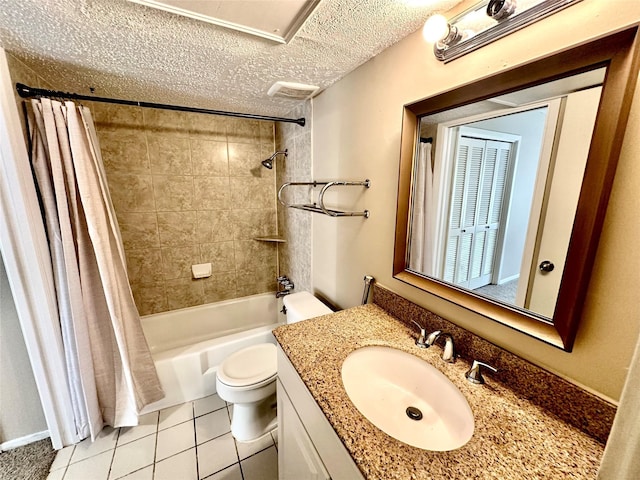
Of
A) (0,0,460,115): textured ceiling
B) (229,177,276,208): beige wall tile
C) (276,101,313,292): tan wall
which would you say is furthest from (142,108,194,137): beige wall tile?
(276,101,313,292): tan wall

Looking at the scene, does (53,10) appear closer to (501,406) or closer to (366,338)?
(366,338)

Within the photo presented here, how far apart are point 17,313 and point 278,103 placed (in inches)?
77.8

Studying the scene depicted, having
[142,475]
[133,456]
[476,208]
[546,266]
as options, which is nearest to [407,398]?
[546,266]

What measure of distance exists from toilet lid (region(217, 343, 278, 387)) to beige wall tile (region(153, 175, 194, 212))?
4.36 feet

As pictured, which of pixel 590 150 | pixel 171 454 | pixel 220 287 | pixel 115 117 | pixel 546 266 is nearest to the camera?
pixel 590 150

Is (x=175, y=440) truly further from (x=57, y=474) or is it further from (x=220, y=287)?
(x=220, y=287)

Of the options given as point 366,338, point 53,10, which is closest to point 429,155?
point 366,338

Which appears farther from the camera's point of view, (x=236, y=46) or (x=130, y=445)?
(x=130, y=445)

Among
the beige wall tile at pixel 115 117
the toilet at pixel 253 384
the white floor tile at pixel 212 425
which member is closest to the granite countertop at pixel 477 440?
the toilet at pixel 253 384

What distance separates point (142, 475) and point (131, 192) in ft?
6.08

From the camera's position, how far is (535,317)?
28.6 inches

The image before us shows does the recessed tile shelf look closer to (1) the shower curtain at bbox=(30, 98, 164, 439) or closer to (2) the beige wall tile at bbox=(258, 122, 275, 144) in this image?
(2) the beige wall tile at bbox=(258, 122, 275, 144)

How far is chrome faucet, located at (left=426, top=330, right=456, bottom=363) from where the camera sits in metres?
0.88

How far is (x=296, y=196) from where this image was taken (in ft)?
6.98
